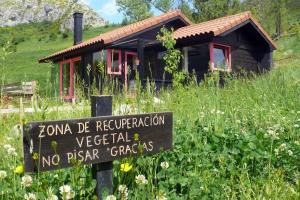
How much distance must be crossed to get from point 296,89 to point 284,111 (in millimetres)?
1514

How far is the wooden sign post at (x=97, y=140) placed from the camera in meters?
2.31

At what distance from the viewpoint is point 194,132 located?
3.91 meters

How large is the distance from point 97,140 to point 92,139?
0.04 m

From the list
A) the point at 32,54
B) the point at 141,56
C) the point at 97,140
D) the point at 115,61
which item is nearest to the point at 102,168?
the point at 97,140

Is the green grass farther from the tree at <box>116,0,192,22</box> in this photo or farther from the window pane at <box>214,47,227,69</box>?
the tree at <box>116,0,192,22</box>

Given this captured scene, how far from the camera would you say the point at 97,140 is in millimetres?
2594

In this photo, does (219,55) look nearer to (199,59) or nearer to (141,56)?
(199,59)

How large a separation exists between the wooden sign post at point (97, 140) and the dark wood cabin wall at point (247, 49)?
1411cm

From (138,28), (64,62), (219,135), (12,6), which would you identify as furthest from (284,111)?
(12,6)

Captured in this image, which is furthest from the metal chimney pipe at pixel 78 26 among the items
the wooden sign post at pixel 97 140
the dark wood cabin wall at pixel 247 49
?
the wooden sign post at pixel 97 140

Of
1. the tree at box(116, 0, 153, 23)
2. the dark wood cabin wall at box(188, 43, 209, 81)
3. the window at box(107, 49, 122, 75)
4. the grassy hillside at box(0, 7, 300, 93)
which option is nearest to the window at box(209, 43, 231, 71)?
the dark wood cabin wall at box(188, 43, 209, 81)

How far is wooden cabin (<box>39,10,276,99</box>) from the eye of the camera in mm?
16203

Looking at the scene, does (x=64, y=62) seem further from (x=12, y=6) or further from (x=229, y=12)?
(x=12, y=6)

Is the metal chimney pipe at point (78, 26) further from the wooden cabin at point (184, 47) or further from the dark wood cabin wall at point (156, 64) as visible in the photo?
the dark wood cabin wall at point (156, 64)
